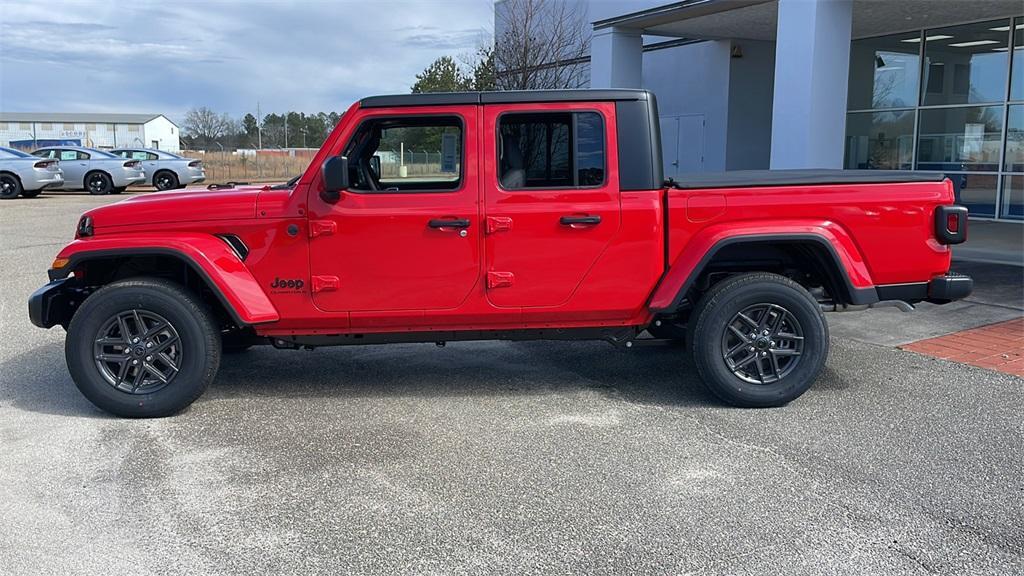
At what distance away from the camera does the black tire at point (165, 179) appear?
89.7 ft

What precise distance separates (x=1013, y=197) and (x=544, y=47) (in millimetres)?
9972

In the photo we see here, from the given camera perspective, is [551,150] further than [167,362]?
Yes

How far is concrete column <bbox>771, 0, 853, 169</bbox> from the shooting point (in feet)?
36.6

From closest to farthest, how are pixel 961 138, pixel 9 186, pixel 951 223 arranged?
pixel 951 223 < pixel 961 138 < pixel 9 186

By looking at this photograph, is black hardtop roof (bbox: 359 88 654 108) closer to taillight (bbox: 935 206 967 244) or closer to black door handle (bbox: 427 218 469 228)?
black door handle (bbox: 427 218 469 228)

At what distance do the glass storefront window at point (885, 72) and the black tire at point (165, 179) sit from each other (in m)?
20.1

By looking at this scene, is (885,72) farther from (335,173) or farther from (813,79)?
(335,173)

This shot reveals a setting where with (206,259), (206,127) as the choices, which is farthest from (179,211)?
(206,127)

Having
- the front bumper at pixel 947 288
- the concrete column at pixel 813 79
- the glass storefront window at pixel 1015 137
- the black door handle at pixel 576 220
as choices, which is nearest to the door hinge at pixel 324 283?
the black door handle at pixel 576 220

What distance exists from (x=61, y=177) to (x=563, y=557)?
24616mm

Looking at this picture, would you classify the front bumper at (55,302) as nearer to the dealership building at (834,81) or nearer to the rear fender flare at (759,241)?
the rear fender flare at (759,241)

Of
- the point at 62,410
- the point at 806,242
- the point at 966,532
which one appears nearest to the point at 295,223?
the point at 62,410

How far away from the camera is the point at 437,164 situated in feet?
18.2

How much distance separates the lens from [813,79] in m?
11.1
